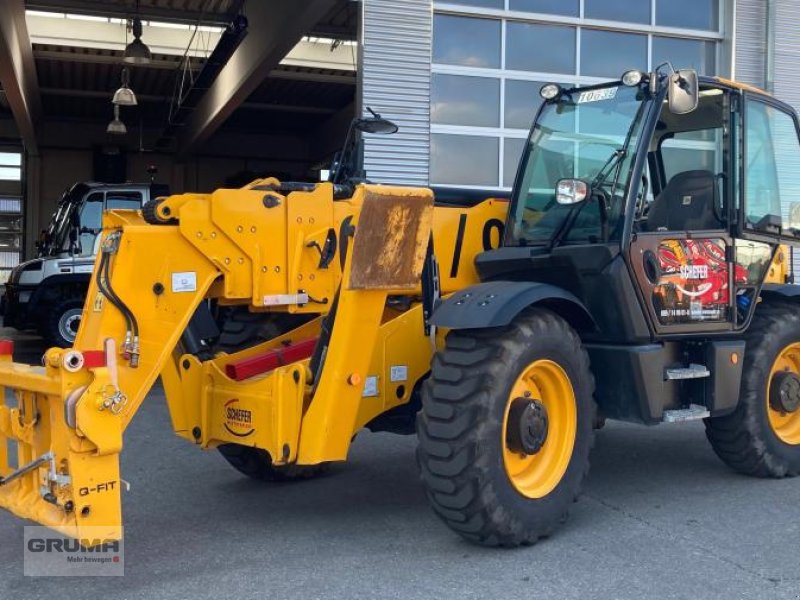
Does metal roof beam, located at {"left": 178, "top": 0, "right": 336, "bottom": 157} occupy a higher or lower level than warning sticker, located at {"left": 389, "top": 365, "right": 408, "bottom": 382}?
higher

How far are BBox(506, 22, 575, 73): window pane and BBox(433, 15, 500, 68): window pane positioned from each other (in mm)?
215

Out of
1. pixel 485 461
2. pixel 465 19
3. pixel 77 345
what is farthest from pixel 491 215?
pixel 465 19

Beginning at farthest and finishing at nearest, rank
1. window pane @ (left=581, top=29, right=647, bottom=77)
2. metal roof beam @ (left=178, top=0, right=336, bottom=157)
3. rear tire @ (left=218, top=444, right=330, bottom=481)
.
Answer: window pane @ (left=581, top=29, right=647, bottom=77) < metal roof beam @ (left=178, top=0, right=336, bottom=157) < rear tire @ (left=218, top=444, right=330, bottom=481)

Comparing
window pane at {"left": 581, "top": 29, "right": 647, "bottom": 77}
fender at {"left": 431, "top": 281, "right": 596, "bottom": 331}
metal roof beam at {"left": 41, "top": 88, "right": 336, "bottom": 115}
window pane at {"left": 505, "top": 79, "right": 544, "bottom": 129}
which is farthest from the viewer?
metal roof beam at {"left": 41, "top": 88, "right": 336, "bottom": 115}

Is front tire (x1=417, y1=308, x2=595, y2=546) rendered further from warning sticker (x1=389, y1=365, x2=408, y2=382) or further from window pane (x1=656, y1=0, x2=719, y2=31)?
window pane (x1=656, y1=0, x2=719, y2=31)

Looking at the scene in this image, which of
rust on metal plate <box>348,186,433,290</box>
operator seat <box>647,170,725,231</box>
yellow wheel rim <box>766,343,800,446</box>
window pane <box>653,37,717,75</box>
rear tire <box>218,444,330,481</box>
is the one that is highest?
window pane <box>653,37,717,75</box>

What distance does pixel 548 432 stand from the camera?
468 cm

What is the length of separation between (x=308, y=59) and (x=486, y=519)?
1460 cm

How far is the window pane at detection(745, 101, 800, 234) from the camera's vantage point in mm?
5789

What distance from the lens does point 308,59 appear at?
17438mm

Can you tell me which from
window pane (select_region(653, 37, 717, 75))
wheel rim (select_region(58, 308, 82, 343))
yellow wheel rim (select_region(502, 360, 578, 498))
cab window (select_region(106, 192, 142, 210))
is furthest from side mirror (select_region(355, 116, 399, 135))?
wheel rim (select_region(58, 308, 82, 343))

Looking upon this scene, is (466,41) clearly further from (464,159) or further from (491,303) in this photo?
(491,303)

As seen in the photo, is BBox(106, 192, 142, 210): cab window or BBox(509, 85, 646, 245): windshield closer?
BBox(509, 85, 646, 245): windshield

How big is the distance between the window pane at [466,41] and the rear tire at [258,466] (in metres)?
6.64
